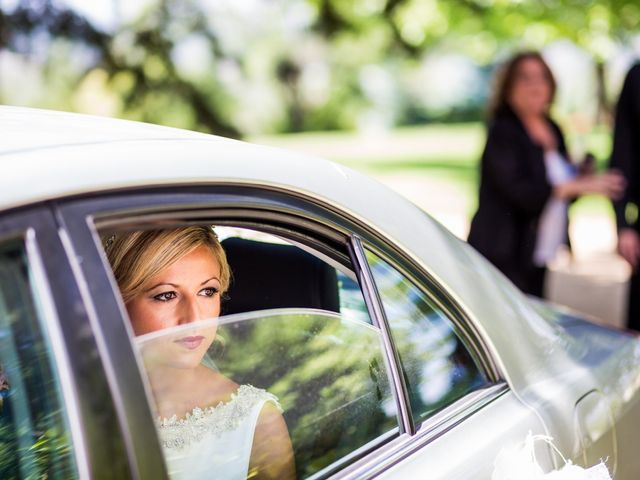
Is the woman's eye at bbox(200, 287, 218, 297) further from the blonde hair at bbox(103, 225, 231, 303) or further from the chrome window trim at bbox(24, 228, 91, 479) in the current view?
the chrome window trim at bbox(24, 228, 91, 479)

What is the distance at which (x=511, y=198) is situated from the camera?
4582mm

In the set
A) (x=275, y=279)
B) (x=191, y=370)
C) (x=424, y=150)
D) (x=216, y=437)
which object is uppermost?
(x=424, y=150)

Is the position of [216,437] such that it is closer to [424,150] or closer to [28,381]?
[28,381]

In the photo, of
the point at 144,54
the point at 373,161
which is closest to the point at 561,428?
the point at 144,54

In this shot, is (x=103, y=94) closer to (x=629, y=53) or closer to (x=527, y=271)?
(x=629, y=53)

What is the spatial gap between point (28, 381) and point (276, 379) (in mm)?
487

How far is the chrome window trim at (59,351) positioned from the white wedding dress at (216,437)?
25 cm

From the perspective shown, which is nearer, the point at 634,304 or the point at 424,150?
the point at 634,304

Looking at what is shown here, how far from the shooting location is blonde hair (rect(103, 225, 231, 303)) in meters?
1.70

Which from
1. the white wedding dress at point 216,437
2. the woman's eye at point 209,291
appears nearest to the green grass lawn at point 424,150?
the woman's eye at point 209,291

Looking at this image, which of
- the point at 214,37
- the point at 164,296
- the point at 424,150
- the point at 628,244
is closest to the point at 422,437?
the point at 164,296

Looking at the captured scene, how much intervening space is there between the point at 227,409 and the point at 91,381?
45 centimetres

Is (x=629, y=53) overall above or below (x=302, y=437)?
above

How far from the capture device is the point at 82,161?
121cm
